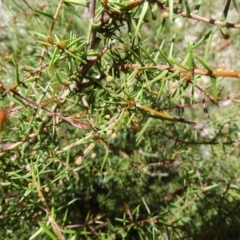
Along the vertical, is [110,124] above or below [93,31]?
below

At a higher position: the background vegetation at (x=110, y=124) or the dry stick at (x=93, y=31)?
the dry stick at (x=93, y=31)

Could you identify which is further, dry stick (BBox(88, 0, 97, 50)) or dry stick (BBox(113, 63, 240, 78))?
dry stick (BBox(88, 0, 97, 50))

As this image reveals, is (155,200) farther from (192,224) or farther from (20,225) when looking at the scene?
(20,225)

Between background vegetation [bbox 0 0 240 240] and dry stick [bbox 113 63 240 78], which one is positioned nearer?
dry stick [bbox 113 63 240 78]

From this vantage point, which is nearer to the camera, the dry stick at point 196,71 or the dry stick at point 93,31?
the dry stick at point 196,71

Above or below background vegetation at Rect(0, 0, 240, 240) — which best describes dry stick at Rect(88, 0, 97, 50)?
above

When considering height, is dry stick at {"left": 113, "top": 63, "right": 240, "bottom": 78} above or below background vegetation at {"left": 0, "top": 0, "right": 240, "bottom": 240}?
above

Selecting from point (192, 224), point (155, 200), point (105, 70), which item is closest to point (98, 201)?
point (155, 200)

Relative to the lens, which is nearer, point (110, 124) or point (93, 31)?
point (93, 31)
